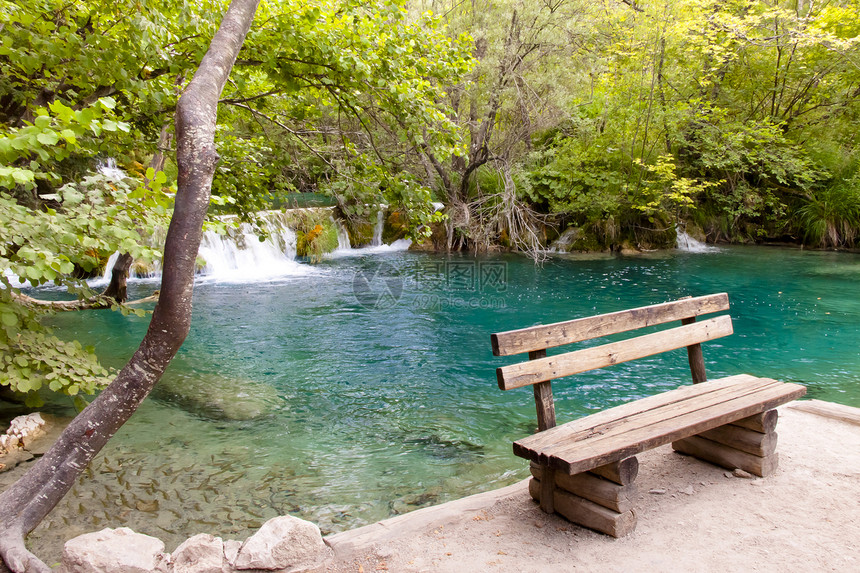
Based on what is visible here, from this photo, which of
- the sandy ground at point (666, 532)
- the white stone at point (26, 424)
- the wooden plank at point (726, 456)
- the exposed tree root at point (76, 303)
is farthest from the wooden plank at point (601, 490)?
the white stone at point (26, 424)

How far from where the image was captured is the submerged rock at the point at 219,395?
20.1ft

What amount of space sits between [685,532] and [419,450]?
2.72m

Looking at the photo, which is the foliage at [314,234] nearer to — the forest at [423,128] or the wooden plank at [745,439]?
the forest at [423,128]

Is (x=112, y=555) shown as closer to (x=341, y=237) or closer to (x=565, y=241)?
(x=341, y=237)

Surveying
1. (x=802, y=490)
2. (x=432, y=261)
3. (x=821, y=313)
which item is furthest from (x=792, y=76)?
(x=802, y=490)

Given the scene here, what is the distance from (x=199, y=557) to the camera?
9.38 ft

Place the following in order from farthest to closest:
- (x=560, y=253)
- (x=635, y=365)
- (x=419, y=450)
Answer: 1. (x=560, y=253)
2. (x=635, y=365)
3. (x=419, y=450)

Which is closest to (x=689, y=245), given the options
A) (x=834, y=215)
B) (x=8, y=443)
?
(x=834, y=215)

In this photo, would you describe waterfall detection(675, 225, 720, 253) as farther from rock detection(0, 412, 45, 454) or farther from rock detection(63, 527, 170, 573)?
rock detection(63, 527, 170, 573)

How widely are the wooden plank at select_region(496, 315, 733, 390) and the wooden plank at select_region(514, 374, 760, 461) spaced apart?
30cm

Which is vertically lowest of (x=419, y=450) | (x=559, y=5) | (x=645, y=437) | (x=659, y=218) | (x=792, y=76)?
(x=419, y=450)

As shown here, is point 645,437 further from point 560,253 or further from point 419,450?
point 560,253

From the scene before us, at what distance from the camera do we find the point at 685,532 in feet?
10.0

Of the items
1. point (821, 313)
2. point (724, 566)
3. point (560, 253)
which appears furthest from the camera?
point (560, 253)
